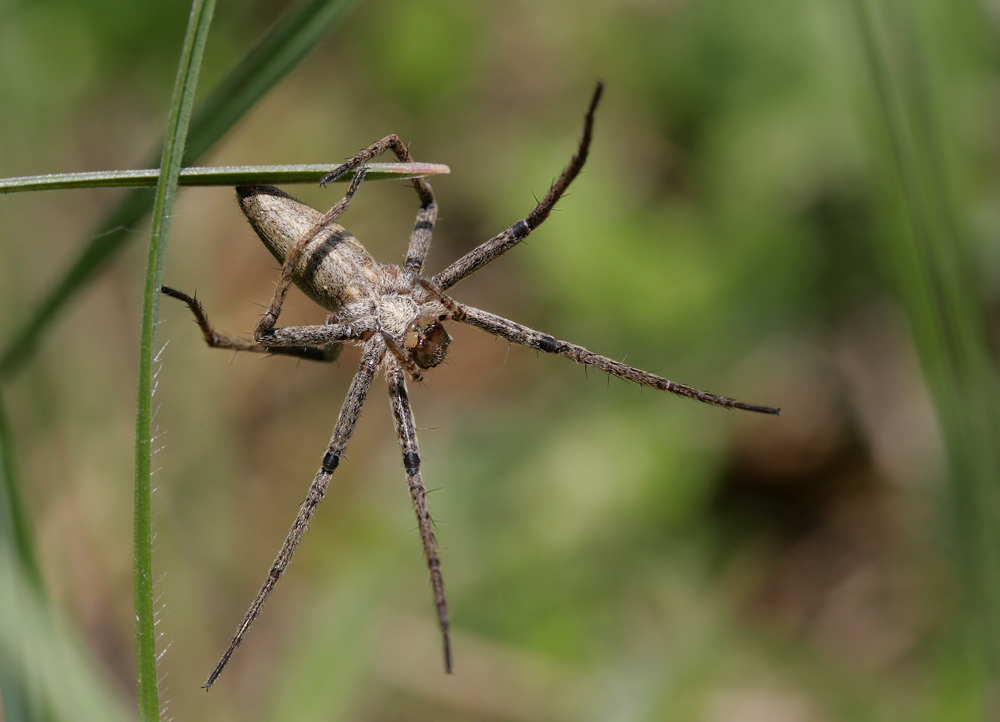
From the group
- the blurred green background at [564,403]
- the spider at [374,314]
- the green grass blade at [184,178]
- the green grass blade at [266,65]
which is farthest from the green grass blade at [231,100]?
the blurred green background at [564,403]

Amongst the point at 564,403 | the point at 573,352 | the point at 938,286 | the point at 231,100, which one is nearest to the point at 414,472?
the point at 573,352

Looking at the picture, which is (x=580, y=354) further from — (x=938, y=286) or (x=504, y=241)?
(x=938, y=286)

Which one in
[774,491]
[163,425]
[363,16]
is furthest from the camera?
[363,16]

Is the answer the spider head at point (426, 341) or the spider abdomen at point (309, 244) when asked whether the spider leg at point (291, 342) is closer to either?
the spider abdomen at point (309, 244)

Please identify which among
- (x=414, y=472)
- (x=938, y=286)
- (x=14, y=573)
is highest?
(x=938, y=286)

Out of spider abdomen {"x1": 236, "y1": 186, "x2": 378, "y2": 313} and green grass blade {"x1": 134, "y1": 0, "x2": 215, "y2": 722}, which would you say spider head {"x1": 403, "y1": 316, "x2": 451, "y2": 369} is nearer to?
spider abdomen {"x1": 236, "y1": 186, "x2": 378, "y2": 313}

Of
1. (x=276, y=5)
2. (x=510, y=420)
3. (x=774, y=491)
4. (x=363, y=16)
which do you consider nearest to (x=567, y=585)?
(x=510, y=420)

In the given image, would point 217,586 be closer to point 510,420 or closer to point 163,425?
point 163,425
